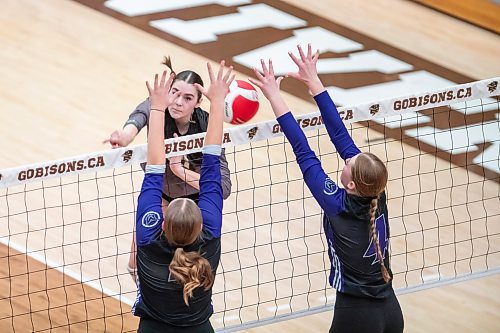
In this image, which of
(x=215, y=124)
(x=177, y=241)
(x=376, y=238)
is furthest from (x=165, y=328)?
(x=376, y=238)

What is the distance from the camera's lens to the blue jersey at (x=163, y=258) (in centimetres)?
564

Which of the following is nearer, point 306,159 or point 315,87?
point 306,159

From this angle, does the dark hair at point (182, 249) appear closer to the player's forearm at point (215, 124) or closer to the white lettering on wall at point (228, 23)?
the player's forearm at point (215, 124)

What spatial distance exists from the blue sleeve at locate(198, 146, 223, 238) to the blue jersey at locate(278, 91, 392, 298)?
0.50m

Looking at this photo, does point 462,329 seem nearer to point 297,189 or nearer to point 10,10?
point 297,189

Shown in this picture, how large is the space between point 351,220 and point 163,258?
3.48 ft

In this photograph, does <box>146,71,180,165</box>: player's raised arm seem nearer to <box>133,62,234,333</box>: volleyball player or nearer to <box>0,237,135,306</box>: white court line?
<box>133,62,234,333</box>: volleyball player

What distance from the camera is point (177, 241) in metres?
5.53

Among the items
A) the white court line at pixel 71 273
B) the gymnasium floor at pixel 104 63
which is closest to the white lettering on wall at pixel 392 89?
the gymnasium floor at pixel 104 63

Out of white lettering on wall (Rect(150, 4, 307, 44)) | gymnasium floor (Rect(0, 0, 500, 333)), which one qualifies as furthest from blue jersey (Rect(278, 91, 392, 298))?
white lettering on wall (Rect(150, 4, 307, 44))

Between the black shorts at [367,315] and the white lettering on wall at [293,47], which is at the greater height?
the white lettering on wall at [293,47]

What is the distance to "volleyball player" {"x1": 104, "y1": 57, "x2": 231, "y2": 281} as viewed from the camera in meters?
7.21

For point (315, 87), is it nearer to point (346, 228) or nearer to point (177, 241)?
point (346, 228)

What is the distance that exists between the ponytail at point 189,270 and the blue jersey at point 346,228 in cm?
85
